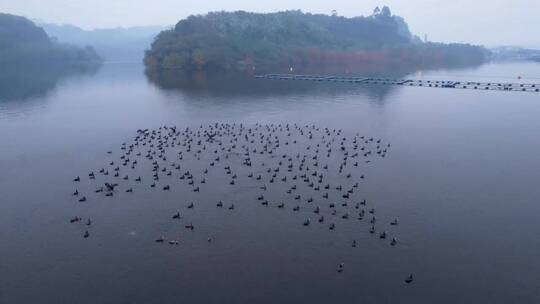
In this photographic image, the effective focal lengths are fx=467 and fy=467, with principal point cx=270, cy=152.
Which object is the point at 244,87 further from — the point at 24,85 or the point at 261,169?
the point at 261,169

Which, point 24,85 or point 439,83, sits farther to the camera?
point 24,85

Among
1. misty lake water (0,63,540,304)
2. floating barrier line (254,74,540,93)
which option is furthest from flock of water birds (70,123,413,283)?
floating barrier line (254,74,540,93)

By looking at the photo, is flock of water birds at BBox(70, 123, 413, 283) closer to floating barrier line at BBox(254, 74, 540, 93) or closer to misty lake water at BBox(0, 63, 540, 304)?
misty lake water at BBox(0, 63, 540, 304)

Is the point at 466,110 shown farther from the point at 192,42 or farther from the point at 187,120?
the point at 192,42

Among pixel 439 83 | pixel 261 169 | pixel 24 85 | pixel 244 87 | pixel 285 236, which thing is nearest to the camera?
pixel 285 236

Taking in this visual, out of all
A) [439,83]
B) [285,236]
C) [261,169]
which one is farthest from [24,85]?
[285,236]

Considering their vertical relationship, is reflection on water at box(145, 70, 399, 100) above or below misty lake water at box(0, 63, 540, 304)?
above
